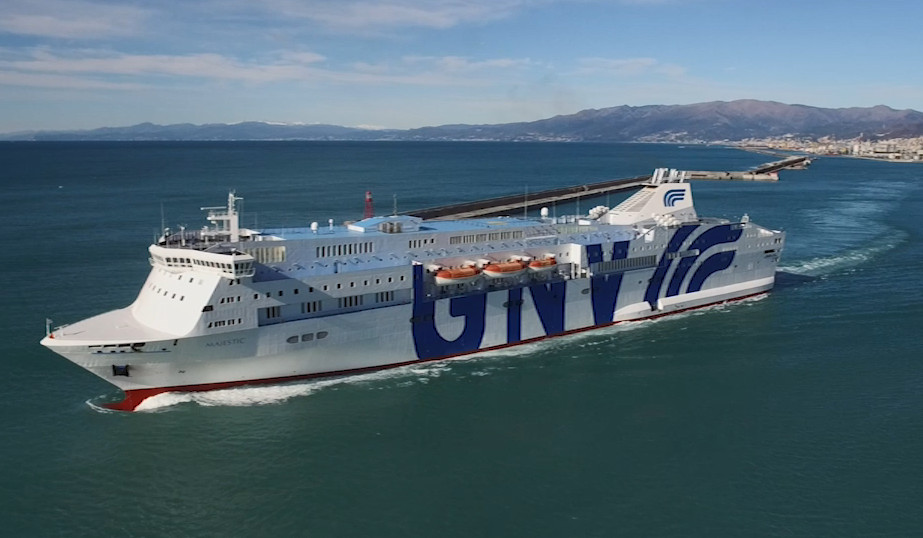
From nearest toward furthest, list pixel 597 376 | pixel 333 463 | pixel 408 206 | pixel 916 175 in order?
pixel 333 463 < pixel 597 376 < pixel 408 206 < pixel 916 175

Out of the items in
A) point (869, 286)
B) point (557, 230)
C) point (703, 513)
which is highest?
point (557, 230)

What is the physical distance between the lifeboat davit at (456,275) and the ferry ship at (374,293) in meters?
0.04

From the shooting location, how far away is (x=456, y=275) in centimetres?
2841

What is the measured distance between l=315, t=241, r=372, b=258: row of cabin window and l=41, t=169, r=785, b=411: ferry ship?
0.15ft

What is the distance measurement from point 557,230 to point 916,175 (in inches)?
4657

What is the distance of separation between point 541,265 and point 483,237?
2.92m

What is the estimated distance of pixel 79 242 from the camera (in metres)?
52.2

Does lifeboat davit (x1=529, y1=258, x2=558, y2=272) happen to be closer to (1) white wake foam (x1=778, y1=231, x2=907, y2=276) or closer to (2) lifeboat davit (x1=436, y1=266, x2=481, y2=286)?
(2) lifeboat davit (x1=436, y1=266, x2=481, y2=286)

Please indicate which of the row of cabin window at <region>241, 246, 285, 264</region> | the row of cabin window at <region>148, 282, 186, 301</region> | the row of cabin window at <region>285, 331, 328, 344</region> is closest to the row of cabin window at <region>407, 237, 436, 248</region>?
the row of cabin window at <region>285, 331, 328, 344</region>

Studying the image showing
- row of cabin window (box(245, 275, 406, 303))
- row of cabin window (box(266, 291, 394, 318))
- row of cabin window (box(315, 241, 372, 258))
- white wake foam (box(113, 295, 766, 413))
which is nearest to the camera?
white wake foam (box(113, 295, 766, 413))

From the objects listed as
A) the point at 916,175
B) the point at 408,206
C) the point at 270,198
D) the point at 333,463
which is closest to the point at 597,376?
the point at 333,463

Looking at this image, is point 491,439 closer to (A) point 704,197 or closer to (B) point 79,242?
(B) point 79,242

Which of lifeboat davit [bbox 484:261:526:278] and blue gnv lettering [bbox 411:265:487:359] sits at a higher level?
lifeboat davit [bbox 484:261:526:278]

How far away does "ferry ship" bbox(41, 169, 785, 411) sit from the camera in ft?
78.9
